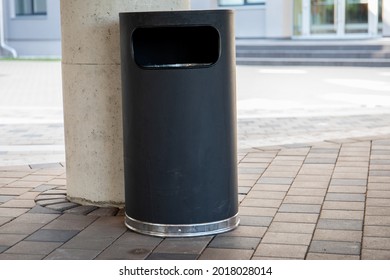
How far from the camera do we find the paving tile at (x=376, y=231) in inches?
166

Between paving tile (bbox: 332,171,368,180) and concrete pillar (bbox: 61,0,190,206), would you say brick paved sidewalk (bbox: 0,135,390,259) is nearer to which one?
paving tile (bbox: 332,171,368,180)

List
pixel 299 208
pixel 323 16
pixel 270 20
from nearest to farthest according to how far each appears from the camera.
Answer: pixel 299 208 < pixel 323 16 < pixel 270 20

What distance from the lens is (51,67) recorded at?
18.3 metres

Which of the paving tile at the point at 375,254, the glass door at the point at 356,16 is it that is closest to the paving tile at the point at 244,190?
the paving tile at the point at 375,254

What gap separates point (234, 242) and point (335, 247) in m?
0.50

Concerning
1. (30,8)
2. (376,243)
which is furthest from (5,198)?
(30,8)

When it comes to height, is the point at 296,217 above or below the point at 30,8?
below

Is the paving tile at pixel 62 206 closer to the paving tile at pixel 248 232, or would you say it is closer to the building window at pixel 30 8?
the paving tile at pixel 248 232

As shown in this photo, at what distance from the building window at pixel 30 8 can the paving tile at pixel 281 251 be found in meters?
20.7

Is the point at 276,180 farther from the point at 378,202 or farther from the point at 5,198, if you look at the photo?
the point at 5,198

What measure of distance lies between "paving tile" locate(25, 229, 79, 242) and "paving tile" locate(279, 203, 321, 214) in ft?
4.10

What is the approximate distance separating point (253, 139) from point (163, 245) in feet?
12.2

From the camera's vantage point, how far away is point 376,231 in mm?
4289

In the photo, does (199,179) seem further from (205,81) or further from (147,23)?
(147,23)
